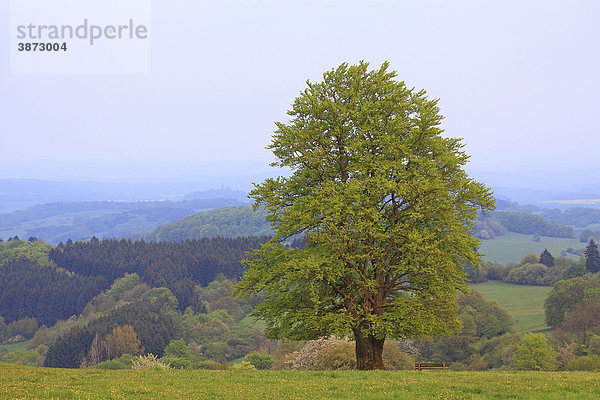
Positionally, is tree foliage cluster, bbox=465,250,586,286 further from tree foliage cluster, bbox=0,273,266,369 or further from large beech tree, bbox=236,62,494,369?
large beech tree, bbox=236,62,494,369

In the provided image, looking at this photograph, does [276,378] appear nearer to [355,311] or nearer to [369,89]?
[355,311]

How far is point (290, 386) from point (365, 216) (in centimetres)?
1170

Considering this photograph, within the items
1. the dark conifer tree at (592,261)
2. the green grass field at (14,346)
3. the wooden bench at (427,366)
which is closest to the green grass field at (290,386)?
the wooden bench at (427,366)

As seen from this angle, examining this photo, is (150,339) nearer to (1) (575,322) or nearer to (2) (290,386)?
(1) (575,322)

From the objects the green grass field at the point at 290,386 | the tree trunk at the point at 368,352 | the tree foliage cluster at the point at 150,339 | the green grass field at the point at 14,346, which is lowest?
the green grass field at the point at 14,346

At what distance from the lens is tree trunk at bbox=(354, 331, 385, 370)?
32500 mm

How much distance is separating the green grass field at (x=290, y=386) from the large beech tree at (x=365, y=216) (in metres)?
5.59

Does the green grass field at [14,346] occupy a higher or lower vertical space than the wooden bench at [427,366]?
lower

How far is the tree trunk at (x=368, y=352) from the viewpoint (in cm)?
3250

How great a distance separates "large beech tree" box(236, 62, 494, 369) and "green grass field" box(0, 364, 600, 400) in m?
5.59

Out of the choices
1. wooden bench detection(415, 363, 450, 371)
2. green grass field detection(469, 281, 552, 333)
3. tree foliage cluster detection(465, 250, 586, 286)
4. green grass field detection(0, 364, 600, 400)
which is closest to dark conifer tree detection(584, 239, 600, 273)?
tree foliage cluster detection(465, 250, 586, 286)

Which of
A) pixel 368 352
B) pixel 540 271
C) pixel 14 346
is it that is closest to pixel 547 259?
pixel 540 271

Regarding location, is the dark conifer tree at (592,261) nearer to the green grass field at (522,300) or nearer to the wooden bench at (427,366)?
the green grass field at (522,300)

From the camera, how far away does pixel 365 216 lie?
1196 inches
